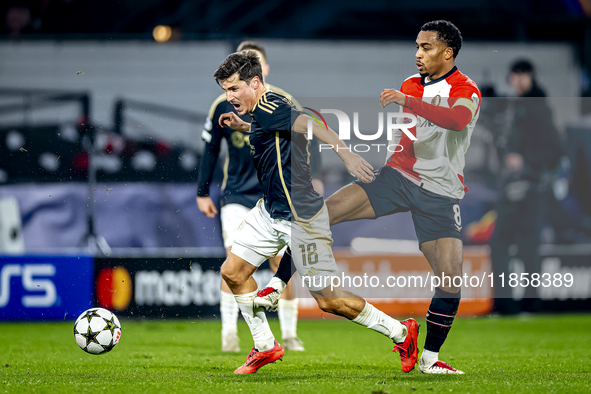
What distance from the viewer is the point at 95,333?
4.33m

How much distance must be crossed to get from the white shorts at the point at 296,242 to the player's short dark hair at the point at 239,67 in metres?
0.74

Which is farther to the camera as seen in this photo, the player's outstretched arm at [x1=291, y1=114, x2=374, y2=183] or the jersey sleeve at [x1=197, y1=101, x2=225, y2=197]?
the jersey sleeve at [x1=197, y1=101, x2=225, y2=197]

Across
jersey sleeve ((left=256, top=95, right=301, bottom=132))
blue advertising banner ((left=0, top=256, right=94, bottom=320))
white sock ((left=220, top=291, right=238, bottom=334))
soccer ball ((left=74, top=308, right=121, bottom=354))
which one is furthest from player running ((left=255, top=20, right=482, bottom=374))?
blue advertising banner ((left=0, top=256, right=94, bottom=320))

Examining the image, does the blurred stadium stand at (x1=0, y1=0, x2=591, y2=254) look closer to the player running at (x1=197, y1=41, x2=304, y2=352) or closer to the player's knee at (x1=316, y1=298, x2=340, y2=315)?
the player running at (x1=197, y1=41, x2=304, y2=352)

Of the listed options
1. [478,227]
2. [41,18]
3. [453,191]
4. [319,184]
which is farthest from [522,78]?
[41,18]

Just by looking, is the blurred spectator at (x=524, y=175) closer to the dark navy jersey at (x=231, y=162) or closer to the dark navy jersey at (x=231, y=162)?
the dark navy jersey at (x=231, y=162)

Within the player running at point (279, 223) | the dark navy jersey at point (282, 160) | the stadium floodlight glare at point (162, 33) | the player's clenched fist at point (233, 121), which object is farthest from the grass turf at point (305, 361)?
the stadium floodlight glare at point (162, 33)

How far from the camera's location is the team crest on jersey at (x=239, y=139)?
5.32m

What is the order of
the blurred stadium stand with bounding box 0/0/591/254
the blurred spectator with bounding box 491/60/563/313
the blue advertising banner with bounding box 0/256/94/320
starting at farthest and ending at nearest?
the blurred stadium stand with bounding box 0/0/591/254 → the blurred spectator with bounding box 491/60/563/313 → the blue advertising banner with bounding box 0/256/94/320

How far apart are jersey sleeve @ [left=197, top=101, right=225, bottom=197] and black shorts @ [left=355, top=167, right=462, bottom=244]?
142cm

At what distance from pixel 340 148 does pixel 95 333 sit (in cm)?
190

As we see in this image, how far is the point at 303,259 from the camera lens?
3.91 meters

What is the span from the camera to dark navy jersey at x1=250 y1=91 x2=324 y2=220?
3.89 meters

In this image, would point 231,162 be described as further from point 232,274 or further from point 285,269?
point 232,274
